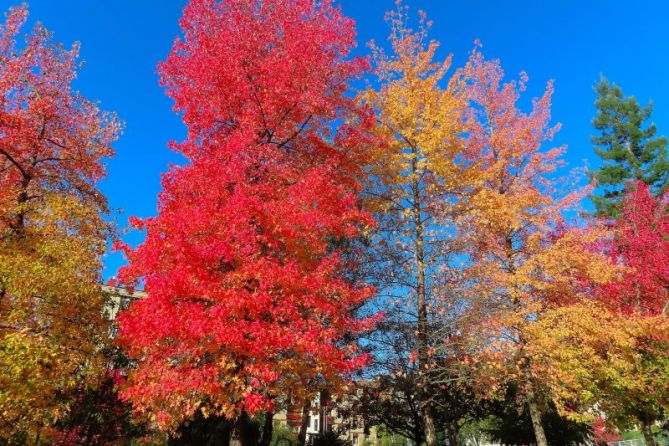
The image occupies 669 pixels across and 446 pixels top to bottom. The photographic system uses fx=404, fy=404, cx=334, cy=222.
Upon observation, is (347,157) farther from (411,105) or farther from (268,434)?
(268,434)

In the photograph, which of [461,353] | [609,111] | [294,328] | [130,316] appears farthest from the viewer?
[609,111]

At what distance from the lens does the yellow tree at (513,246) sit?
13.0m

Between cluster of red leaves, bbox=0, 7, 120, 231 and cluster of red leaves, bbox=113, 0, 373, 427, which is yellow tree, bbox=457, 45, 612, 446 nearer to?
cluster of red leaves, bbox=113, 0, 373, 427

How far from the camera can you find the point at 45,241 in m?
10.1

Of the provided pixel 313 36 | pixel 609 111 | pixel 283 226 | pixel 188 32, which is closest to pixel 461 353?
pixel 283 226

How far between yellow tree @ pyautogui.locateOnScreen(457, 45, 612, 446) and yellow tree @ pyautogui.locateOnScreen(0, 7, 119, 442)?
1057 centimetres

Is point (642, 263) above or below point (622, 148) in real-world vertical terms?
below

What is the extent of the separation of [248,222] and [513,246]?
38.7ft

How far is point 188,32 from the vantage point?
520 inches

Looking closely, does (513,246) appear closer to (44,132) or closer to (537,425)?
(537,425)

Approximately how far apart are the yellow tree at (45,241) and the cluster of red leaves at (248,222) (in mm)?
1592

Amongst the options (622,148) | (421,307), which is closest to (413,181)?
(421,307)

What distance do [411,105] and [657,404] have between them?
12653 mm

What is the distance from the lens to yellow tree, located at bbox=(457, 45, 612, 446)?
42.8ft
